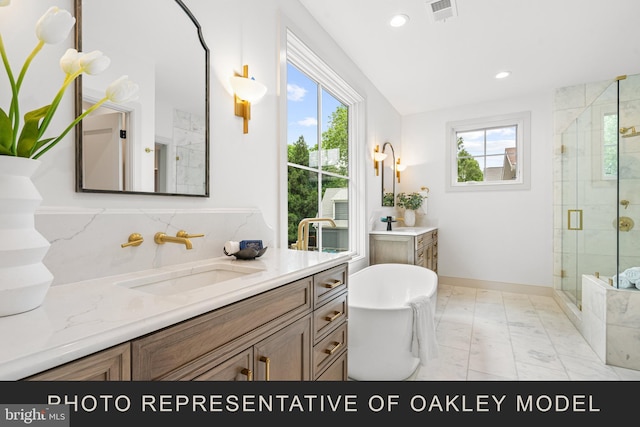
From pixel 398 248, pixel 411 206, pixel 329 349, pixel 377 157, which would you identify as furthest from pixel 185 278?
pixel 411 206

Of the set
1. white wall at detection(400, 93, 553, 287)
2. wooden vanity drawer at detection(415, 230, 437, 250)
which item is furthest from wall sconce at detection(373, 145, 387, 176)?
white wall at detection(400, 93, 553, 287)

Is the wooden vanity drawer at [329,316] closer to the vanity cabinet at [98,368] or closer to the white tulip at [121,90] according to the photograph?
the vanity cabinet at [98,368]

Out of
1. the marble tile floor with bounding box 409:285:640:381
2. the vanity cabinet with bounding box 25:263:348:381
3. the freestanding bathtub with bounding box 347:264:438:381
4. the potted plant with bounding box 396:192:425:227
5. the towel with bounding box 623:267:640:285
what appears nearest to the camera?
the vanity cabinet with bounding box 25:263:348:381

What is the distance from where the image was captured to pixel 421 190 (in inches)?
180

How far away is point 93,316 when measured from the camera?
26.8 inches

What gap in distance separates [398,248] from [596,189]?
1.91 m

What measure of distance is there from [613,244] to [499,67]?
1.98 metres

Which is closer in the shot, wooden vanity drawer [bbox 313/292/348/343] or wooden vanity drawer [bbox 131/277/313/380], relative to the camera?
Answer: wooden vanity drawer [bbox 131/277/313/380]

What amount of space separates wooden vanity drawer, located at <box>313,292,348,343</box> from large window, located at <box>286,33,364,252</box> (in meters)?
0.52

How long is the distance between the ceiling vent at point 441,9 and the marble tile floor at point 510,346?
8.46 feet

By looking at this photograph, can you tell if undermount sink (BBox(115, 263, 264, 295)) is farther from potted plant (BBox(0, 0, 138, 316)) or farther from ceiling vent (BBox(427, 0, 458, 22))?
ceiling vent (BBox(427, 0, 458, 22))

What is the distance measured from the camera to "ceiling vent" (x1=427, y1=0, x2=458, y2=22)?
2149 mm

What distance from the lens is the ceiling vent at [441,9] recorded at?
2.15m

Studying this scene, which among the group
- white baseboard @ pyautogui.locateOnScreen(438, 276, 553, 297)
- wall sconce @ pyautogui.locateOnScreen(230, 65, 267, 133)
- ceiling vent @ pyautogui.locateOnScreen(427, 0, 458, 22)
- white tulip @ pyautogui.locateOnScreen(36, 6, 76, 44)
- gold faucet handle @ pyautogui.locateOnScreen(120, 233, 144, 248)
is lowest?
white baseboard @ pyautogui.locateOnScreen(438, 276, 553, 297)
